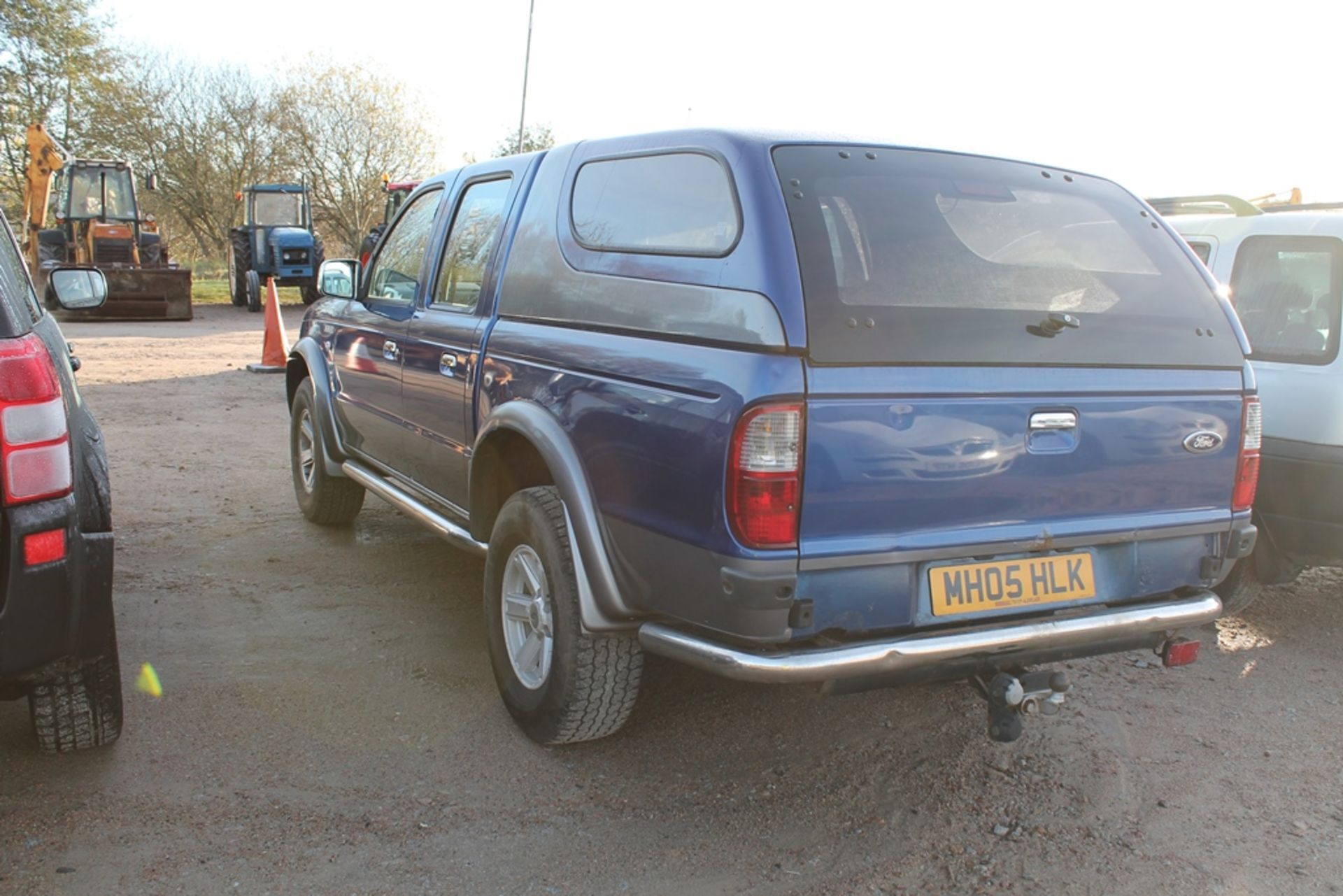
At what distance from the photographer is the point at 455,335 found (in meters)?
3.99

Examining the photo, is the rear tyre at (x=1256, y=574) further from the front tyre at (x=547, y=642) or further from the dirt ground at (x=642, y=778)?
the front tyre at (x=547, y=642)

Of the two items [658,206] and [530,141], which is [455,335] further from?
[530,141]

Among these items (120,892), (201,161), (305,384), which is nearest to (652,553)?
(120,892)

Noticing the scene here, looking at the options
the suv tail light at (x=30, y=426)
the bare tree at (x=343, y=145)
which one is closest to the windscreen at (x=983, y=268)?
the suv tail light at (x=30, y=426)

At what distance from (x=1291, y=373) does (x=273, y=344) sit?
37.2 feet

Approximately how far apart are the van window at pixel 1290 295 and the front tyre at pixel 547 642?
3028mm

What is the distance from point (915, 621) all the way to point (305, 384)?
398 centimetres

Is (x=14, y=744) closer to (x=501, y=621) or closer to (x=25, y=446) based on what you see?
(x=25, y=446)

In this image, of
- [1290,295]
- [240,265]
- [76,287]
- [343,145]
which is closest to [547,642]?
[76,287]

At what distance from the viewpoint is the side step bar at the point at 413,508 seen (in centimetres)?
393

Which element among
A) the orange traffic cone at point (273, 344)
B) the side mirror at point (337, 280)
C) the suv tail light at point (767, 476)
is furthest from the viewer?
the orange traffic cone at point (273, 344)

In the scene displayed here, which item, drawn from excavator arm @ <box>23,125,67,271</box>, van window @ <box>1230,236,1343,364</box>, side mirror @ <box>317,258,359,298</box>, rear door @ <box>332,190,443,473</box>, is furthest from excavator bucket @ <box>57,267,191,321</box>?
van window @ <box>1230,236,1343,364</box>

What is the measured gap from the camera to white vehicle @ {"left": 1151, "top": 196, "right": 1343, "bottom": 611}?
13.9ft

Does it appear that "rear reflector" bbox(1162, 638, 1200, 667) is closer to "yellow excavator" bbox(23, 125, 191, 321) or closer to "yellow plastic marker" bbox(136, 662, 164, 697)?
"yellow plastic marker" bbox(136, 662, 164, 697)
